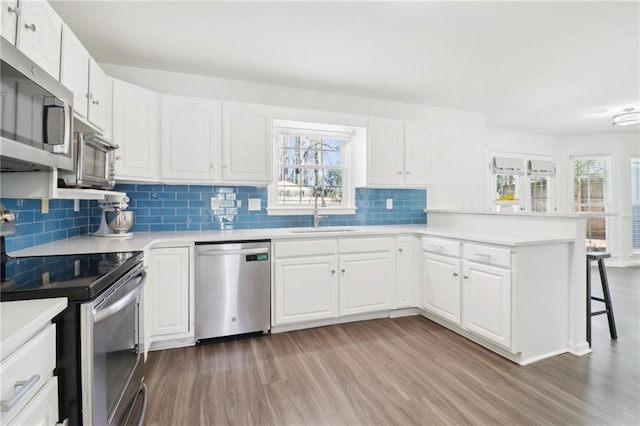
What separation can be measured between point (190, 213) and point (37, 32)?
5.88ft

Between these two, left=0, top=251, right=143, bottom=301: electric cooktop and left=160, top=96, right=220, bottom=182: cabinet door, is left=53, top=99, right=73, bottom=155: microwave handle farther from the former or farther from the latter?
left=160, top=96, right=220, bottom=182: cabinet door

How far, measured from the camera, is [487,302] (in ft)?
8.07

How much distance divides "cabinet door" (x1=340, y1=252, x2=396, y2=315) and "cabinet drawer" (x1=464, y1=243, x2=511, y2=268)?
756 millimetres

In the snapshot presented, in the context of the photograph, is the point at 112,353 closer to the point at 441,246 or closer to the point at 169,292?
the point at 169,292

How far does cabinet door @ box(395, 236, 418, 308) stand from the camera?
3.19 metres

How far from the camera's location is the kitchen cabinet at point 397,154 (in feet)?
11.3

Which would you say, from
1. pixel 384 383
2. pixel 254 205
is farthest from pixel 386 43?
pixel 384 383

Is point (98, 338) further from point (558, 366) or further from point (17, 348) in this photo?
point (558, 366)

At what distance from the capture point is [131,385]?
5.06 ft

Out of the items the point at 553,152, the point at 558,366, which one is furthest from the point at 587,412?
the point at 553,152

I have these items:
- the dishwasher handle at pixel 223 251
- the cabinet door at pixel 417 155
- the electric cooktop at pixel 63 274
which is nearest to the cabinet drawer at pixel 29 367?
the electric cooktop at pixel 63 274

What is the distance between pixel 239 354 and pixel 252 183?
1480 millimetres

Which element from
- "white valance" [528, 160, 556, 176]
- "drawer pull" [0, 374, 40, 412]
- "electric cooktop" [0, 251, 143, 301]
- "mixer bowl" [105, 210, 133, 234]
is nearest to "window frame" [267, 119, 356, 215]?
"mixer bowl" [105, 210, 133, 234]

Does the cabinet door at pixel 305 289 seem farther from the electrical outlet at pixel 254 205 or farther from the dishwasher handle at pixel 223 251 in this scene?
the electrical outlet at pixel 254 205
